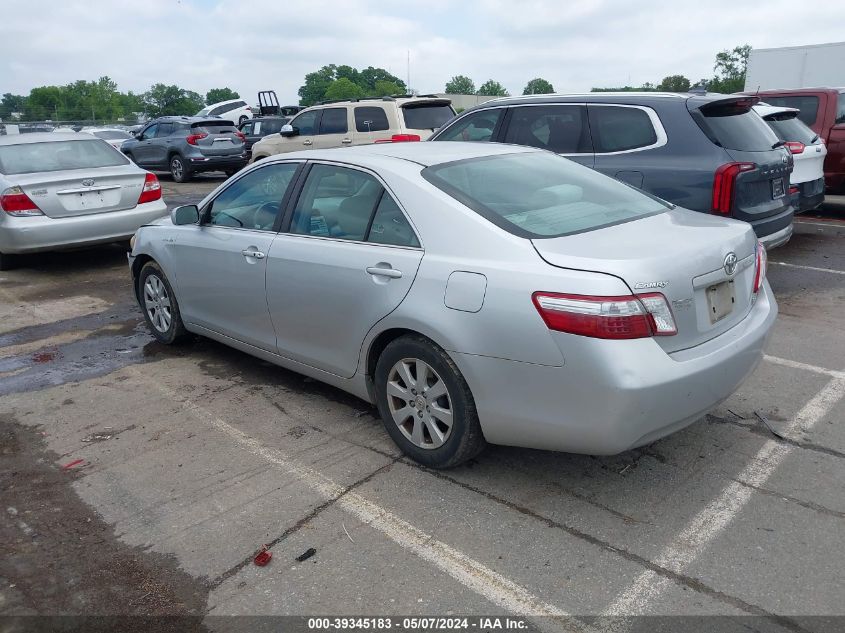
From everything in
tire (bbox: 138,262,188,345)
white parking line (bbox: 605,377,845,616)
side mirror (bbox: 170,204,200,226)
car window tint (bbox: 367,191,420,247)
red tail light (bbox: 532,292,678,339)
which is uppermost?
car window tint (bbox: 367,191,420,247)

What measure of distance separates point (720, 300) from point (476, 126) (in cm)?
469

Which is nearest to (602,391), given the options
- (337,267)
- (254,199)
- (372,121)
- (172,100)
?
(337,267)

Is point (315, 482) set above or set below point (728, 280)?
below

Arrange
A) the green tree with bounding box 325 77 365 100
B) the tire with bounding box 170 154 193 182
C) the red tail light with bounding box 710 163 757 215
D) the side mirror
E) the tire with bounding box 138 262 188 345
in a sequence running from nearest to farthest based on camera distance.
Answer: the side mirror < the tire with bounding box 138 262 188 345 < the red tail light with bounding box 710 163 757 215 < the tire with bounding box 170 154 193 182 < the green tree with bounding box 325 77 365 100

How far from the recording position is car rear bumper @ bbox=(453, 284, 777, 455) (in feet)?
9.61

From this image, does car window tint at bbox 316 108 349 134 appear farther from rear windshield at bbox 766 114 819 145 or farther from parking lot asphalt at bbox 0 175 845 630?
parking lot asphalt at bbox 0 175 845 630

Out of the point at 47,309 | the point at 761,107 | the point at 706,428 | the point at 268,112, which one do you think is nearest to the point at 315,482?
the point at 706,428

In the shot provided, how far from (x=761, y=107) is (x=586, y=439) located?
7.11m

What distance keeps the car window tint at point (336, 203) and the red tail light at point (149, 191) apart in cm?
509

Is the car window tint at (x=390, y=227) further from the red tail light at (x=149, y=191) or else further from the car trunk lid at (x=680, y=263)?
the red tail light at (x=149, y=191)

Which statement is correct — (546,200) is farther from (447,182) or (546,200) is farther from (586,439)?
(586,439)

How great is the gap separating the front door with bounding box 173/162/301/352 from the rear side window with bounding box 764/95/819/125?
353 inches

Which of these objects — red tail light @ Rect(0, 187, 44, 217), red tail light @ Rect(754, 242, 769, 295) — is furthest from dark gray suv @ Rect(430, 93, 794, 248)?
red tail light @ Rect(0, 187, 44, 217)

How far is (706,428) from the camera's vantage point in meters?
4.03
